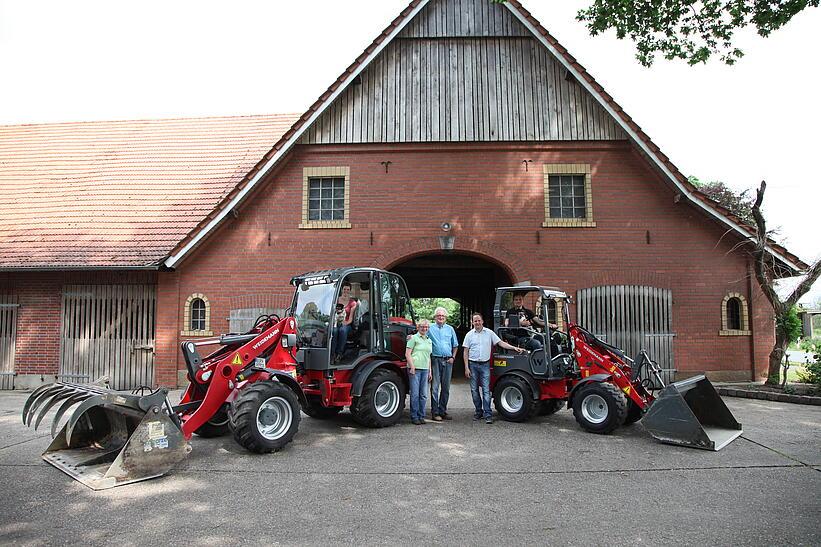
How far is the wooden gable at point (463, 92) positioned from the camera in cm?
1298

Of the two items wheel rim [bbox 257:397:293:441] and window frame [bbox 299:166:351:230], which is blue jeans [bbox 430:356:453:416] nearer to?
wheel rim [bbox 257:397:293:441]

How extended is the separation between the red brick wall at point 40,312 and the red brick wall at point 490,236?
7.52ft

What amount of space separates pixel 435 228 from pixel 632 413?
6278 mm

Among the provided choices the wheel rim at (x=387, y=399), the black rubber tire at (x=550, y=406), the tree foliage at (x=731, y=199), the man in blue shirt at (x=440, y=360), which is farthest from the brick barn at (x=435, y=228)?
the tree foliage at (x=731, y=199)

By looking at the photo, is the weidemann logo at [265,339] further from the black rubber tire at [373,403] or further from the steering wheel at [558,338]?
the steering wheel at [558,338]

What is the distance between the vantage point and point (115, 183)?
1520 cm

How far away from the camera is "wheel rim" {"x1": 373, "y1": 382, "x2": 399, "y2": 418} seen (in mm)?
8328

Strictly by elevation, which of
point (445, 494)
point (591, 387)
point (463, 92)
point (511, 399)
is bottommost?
point (445, 494)

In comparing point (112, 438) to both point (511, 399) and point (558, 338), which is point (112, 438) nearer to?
point (511, 399)

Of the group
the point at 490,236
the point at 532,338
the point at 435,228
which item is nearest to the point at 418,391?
the point at 532,338

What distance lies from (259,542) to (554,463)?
11.2 ft

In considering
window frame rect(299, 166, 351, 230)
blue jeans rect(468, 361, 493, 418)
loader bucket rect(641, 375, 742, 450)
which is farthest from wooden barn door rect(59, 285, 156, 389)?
loader bucket rect(641, 375, 742, 450)

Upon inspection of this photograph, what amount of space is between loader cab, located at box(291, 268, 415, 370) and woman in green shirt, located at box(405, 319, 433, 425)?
16.5 inches

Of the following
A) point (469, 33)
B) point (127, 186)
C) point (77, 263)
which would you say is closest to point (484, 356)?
point (469, 33)
